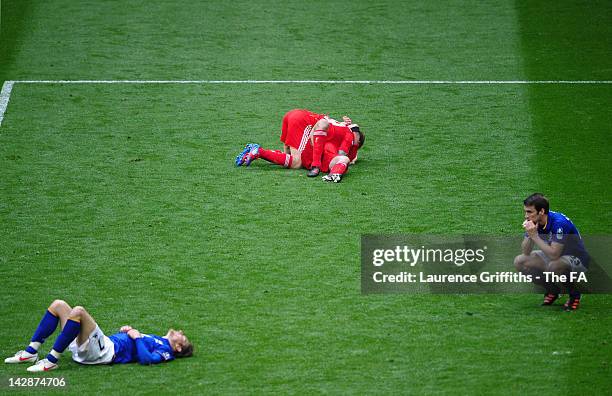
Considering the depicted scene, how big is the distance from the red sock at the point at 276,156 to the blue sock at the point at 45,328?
459cm

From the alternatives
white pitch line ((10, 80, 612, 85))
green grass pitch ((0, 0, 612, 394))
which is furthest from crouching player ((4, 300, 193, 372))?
white pitch line ((10, 80, 612, 85))

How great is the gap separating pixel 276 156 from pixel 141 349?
14.9 feet

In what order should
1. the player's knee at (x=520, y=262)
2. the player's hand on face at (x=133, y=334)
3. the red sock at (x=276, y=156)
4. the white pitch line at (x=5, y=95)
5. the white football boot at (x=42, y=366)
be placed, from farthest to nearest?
the white pitch line at (x=5, y=95), the red sock at (x=276, y=156), the player's knee at (x=520, y=262), the player's hand on face at (x=133, y=334), the white football boot at (x=42, y=366)

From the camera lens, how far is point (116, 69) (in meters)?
15.8

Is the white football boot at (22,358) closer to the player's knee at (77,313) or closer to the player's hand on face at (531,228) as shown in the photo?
the player's knee at (77,313)

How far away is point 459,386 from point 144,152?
6258 millimetres

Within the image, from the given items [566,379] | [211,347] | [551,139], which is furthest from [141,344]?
[551,139]

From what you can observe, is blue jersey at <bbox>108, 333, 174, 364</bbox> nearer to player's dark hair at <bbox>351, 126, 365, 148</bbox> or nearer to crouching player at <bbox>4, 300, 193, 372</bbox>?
crouching player at <bbox>4, 300, 193, 372</bbox>

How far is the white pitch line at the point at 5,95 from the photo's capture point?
1457cm

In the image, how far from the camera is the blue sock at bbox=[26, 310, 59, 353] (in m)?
8.52
